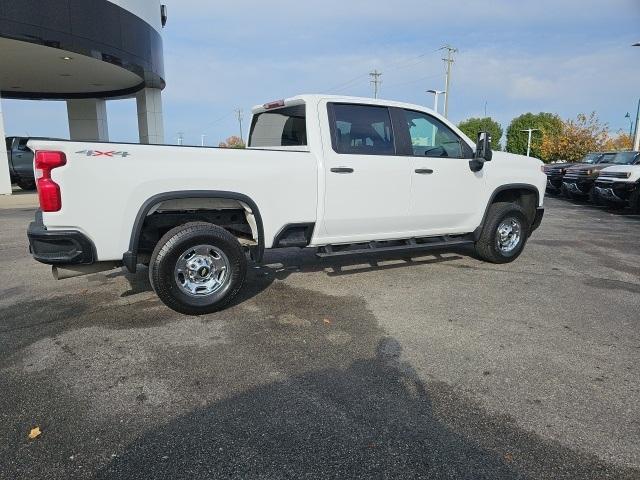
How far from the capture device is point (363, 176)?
16.4ft

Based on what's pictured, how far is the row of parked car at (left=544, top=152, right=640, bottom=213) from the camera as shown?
12.7 metres

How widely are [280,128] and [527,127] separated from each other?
256ft

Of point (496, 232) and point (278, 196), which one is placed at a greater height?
point (278, 196)

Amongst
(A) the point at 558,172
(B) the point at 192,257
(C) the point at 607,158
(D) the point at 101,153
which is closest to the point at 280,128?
(B) the point at 192,257

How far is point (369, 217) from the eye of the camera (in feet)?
17.0

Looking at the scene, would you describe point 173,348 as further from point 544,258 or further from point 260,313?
point 544,258

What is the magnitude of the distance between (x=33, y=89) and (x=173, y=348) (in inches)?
954

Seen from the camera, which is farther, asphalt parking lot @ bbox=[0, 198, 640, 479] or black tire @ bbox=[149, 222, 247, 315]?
black tire @ bbox=[149, 222, 247, 315]

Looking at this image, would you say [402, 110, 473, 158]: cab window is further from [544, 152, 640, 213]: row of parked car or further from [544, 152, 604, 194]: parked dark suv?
[544, 152, 604, 194]: parked dark suv

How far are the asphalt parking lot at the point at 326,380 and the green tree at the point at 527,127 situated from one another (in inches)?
2813

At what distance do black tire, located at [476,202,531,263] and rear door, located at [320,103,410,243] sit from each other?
141 cm

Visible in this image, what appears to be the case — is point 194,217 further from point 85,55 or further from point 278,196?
point 85,55

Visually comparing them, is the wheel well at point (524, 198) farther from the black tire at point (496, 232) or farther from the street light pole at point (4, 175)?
the street light pole at point (4, 175)

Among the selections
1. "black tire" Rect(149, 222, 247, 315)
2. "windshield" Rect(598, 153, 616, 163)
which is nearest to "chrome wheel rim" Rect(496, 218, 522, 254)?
"black tire" Rect(149, 222, 247, 315)
